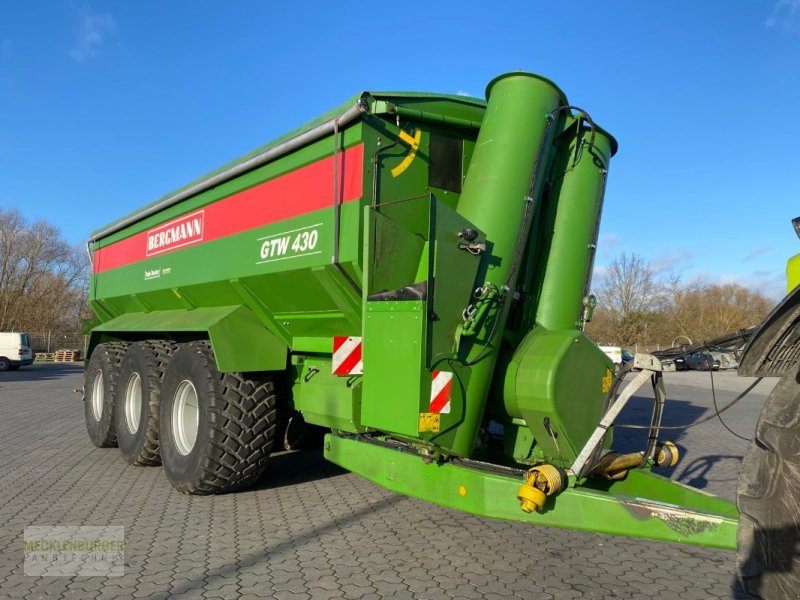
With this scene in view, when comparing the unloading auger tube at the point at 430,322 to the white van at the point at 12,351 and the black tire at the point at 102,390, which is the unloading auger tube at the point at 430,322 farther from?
the white van at the point at 12,351

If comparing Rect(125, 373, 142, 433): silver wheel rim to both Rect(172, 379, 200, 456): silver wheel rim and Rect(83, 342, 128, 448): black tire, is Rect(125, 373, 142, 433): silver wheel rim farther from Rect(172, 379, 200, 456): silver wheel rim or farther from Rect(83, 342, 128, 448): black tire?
Rect(172, 379, 200, 456): silver wheel rim

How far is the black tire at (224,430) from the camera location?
17.5 feet

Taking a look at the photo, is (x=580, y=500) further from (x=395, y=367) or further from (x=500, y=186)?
(x=500, y=186)

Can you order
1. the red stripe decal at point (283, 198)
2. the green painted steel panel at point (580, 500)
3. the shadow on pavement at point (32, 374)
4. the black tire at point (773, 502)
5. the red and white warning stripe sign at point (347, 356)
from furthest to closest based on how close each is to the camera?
the shadow on pavement at point (32, 374)
the red and white warning stripe sign at point (347, 356)
the red stripe decal at point (283, 198)
the green painted steel panel at point (580, 500)
the black tire at point (773, 502)

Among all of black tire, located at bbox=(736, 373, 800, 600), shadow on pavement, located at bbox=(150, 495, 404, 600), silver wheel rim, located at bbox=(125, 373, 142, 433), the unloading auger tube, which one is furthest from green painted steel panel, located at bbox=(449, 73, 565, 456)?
silver wheel rim, located at bbox=(125, 373, 142, 433)

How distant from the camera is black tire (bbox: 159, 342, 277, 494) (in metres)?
5.34

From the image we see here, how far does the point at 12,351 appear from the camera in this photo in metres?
27.7

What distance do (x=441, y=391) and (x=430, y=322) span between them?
0.43 m

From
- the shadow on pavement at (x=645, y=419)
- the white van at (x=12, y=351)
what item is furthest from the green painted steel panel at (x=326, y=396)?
the white van at (x=12, y=351)

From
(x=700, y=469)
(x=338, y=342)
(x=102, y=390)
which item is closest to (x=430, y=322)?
(x=338, y=342)

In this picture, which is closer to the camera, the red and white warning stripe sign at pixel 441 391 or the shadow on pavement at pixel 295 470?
the red and white warning stripe sign at pixel 441 391

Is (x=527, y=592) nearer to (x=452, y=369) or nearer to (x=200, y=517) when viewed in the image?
(x=452, y=369)

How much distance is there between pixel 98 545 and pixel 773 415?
4.24m

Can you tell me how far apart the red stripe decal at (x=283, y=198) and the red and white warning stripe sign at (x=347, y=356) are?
1.03 meters
